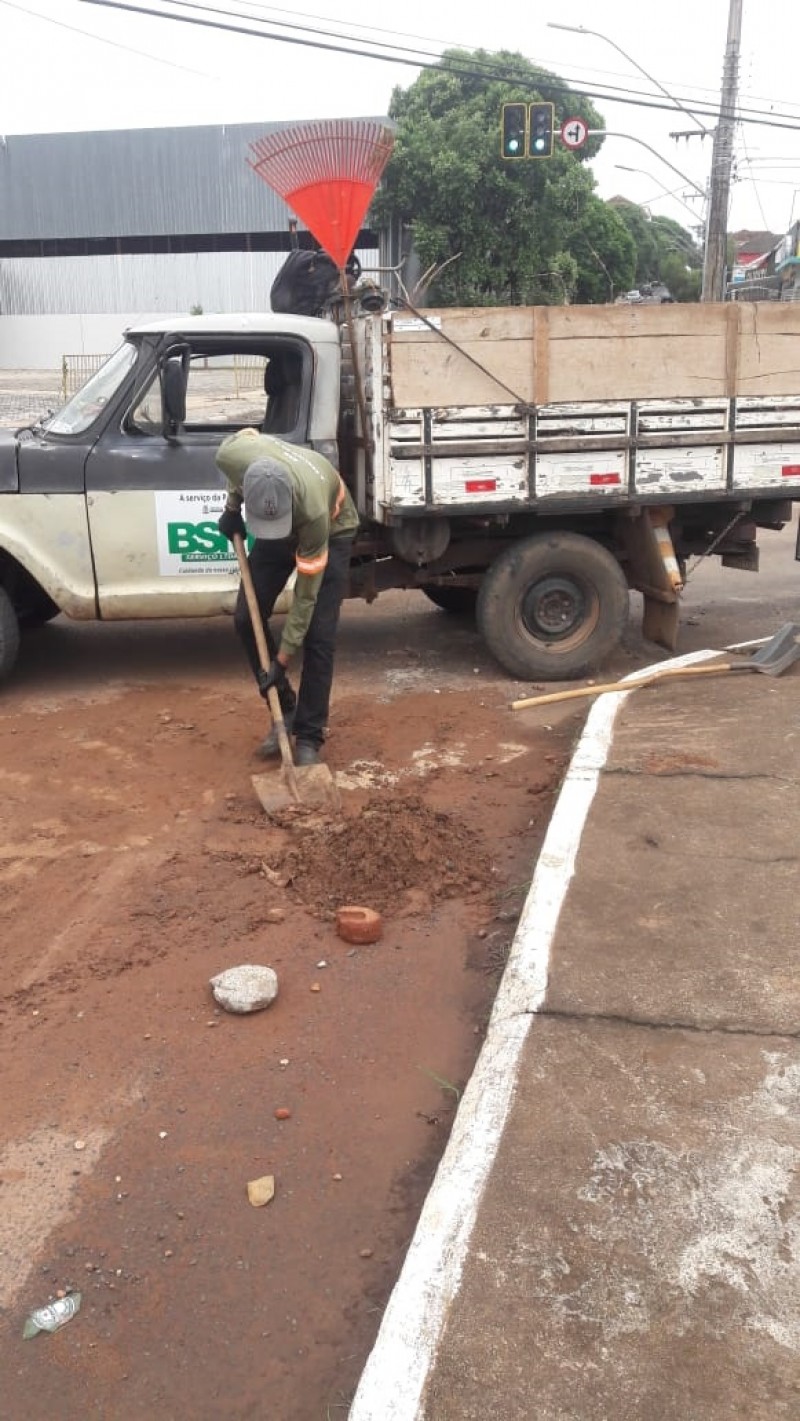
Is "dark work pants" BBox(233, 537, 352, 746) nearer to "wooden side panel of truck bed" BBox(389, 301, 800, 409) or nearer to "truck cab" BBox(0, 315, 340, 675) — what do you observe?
"truck cab" BBox(0, 315, 340, 675)

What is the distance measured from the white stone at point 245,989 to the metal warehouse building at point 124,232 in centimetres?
3739

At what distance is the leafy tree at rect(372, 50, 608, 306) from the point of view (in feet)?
94.6

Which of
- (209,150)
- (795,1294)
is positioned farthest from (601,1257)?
(209,150)

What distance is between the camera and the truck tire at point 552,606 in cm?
694

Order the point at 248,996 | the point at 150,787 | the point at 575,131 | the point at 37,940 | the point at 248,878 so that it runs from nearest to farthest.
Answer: the point at 248,996 → the point at 37,940 → the point at 248,878 → the point at 150,787 → the point at 575,131

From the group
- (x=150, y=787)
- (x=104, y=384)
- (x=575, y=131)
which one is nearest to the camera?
(x=150, y=787)

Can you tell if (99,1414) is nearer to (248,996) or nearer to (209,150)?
(248,996)

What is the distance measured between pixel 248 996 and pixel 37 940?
914mm

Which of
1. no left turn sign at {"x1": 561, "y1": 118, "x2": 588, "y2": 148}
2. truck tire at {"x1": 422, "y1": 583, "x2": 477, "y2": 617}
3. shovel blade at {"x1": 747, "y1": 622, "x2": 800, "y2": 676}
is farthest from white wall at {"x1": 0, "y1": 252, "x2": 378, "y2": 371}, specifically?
shovel blade at {"x1": 747, "y1": 622, "x2": 800, "y2": 676}

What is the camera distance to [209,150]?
127 ft

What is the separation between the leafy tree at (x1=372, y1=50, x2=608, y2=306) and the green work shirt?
82.6ft

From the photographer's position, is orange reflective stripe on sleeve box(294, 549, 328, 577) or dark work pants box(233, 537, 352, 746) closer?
orange reflective stripe on sleeve box(294, 549, 328, 577)

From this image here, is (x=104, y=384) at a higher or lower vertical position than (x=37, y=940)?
higher

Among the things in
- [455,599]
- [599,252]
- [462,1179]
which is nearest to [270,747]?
[455,599]
